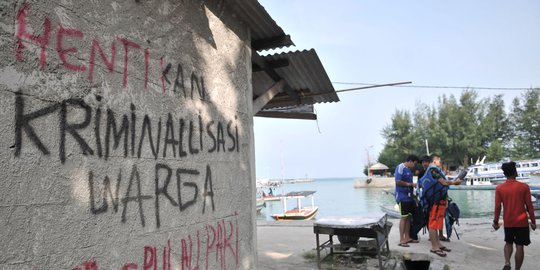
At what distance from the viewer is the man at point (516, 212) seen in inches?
201

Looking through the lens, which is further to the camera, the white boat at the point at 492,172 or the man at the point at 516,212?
the white boat at the point at 492,172

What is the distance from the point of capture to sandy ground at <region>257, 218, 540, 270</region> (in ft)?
19.4

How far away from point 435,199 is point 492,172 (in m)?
42.5

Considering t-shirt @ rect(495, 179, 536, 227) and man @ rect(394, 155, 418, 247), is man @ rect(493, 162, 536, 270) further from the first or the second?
man @ rect(394, 155, 418, 247)

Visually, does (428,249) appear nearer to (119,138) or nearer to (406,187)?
(406,187)

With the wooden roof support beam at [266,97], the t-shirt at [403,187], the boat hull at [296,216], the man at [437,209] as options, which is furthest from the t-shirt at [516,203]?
the boat hull at [296,216]

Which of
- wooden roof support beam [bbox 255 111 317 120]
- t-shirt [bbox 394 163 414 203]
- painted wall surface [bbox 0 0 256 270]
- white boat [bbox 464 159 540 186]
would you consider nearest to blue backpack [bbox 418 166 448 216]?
t-shirt [bbox 394 163 414 203]

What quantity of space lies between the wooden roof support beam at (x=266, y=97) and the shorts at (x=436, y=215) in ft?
11.6

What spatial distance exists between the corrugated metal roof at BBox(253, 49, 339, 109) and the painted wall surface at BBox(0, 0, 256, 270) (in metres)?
1.37

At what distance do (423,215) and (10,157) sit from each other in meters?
6.96

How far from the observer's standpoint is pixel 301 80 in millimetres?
6133

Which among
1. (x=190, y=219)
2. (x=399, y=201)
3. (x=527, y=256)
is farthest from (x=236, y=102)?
(x=527, y=256)

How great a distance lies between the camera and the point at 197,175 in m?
3.35

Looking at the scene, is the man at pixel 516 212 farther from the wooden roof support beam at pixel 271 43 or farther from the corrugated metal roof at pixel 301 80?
the wooden roof support beam at pixel 271 43
